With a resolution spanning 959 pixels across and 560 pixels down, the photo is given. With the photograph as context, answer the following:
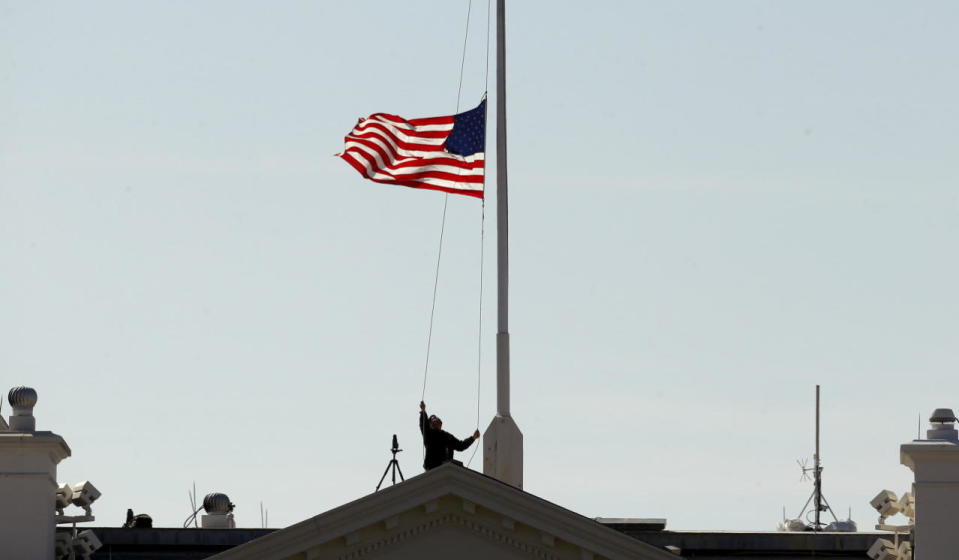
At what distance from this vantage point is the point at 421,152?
1737 inches

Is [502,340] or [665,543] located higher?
[502,340]

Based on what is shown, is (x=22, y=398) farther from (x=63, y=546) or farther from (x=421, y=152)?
(x=421, y=152)

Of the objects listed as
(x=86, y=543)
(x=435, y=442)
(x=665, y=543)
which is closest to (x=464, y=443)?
(x=435, y=442)

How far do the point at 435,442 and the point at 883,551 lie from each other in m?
6.80

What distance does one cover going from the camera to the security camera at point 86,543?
42.5 meters

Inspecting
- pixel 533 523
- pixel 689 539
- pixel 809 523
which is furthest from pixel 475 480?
pixel 809 523

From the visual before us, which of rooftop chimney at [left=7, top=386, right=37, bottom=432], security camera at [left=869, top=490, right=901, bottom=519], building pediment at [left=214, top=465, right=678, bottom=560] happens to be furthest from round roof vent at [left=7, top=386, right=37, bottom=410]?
security camera at [left=869, top=490, right=901, bottom=519]

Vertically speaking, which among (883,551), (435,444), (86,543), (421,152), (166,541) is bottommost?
(883,551)

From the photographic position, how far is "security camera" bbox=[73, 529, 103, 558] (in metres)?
42.5

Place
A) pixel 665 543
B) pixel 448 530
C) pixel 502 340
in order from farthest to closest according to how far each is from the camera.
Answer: pixel 502 340
pixel 665 543
pixel 448 530

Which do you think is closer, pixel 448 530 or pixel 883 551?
pixel 448 530

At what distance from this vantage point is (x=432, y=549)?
40.9m

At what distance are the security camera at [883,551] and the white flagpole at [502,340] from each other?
5.30m

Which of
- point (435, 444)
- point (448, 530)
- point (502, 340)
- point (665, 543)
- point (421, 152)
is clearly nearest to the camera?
point (448, 530)
